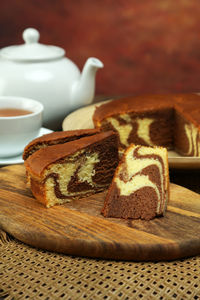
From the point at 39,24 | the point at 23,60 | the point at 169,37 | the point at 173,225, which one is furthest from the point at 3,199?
the point at 169,37

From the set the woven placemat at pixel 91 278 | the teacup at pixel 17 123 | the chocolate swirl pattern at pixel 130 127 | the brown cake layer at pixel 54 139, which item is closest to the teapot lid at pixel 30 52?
the teacup at pixel 17 123

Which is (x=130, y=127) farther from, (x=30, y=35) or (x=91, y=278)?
(x=91, y=278)

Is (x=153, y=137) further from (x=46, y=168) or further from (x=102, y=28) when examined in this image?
(x=102, y=28)

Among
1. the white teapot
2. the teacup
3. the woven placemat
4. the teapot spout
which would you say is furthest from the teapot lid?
the woven placemat

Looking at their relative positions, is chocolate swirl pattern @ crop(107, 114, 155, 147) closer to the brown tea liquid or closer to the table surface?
the brown tea liquid

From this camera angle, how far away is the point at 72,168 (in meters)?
2.24

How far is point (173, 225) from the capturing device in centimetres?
196

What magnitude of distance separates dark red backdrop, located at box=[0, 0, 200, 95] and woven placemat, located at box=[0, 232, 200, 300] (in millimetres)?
3265

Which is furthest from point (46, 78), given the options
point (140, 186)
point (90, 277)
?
point (90, 277)

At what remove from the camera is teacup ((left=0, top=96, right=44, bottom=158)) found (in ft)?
8.83

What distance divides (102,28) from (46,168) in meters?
3.15

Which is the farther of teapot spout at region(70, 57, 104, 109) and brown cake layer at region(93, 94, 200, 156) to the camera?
teapot spout at region(70, 57, 104, 109)

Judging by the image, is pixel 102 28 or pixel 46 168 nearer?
pixel 46 168

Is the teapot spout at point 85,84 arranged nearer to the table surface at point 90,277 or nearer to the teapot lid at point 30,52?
the teapot lid at point 30,52
